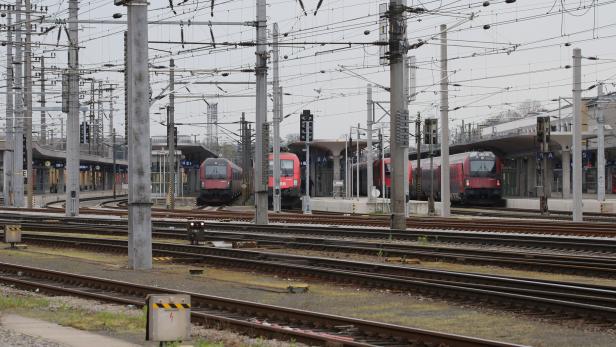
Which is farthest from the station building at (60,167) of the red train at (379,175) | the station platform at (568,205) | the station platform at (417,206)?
the station platform at (568,205)

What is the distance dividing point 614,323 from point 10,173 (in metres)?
53.6

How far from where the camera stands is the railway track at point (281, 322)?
10.2m

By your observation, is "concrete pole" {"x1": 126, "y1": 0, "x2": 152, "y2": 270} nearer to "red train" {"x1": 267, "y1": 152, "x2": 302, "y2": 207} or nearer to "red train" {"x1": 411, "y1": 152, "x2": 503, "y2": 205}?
"red train" {"x1": 267, "y1": 152, "x2": 302, "y2": 207}

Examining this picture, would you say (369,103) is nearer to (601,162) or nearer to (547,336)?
(601,162)

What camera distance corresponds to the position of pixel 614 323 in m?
11.5

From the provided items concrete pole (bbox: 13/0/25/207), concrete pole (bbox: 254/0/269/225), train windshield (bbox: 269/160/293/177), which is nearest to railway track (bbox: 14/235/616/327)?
concrete pole (bbox: 254/0/269/225)

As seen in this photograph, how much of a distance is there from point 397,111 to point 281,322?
1682cm

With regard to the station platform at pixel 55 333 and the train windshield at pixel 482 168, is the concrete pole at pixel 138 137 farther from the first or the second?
the train windshield at pixel 482 168

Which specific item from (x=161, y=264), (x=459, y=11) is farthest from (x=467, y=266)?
(x=459, y=11)

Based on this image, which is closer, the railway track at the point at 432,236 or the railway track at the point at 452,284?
the railway track at the point at 452,284

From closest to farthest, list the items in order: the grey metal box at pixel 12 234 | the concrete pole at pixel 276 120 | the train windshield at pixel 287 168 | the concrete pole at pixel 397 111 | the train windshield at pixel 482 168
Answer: the grey metal box at pixel 12 234 < the concrete pole at pixel 397 111 < the concrete pole at pixel 276 120 < the train windshield at pixel 482 168 < the train windshield at pixel 287 168

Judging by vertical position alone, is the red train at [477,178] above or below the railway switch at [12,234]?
above

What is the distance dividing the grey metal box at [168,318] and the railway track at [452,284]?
5754mm

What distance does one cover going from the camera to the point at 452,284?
15.2 meters
